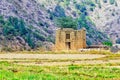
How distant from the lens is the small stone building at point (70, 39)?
107875 millimetres

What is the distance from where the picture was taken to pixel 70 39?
111 m

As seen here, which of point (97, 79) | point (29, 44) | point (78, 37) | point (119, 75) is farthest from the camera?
point (29, 44)

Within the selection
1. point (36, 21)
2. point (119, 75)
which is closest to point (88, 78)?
point (119, 75)

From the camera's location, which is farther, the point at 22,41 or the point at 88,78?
the point at 22,41

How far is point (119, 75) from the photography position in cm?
3098

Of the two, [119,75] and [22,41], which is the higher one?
[119,75]

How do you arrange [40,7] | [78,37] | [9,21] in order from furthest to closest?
[40,7]
[9,21]
[78,37]

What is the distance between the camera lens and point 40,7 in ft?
630

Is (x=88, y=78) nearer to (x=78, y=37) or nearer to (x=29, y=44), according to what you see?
(x=78, y=37)

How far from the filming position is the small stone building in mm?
107875

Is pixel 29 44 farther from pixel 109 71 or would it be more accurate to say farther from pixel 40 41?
pixel 109 71

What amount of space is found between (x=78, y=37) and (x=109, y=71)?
76.9 meters

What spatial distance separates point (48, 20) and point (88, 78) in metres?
158

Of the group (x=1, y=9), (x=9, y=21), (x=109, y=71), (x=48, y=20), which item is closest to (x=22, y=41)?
(x=9, y=21)
